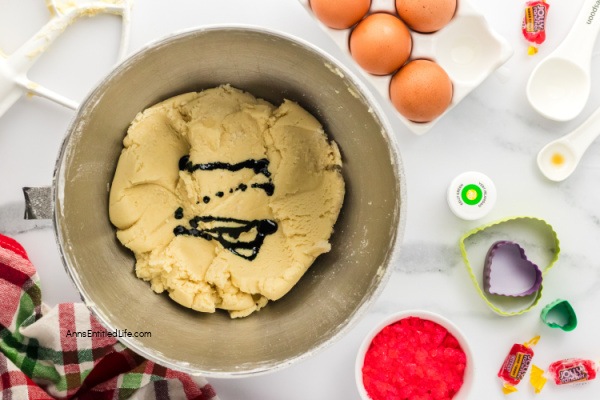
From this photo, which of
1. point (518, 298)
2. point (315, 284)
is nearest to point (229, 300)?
point (315, 284)

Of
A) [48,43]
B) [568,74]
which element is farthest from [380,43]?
[48,43]

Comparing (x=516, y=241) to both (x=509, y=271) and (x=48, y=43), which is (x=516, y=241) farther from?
(x=48, y=43)

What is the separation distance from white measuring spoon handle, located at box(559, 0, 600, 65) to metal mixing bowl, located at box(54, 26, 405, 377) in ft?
1.63

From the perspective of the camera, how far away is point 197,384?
1271 millimetres

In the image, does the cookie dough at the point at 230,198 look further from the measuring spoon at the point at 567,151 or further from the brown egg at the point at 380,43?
the measuring spoon at the point at 567,151

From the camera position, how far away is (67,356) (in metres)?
1.27

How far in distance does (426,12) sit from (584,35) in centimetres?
35

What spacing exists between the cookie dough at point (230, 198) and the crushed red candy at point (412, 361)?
9.4 inches

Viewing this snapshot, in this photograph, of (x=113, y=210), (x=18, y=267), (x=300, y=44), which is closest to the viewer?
(x=300, y=44)

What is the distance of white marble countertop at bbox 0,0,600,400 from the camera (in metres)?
1.27

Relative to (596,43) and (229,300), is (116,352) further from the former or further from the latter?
(596,43)

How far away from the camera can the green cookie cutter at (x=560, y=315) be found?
4.23 ft

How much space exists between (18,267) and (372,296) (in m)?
0.71

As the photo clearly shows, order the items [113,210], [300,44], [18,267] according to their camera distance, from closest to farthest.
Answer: [300,44] → [113,210] → [18,267]
